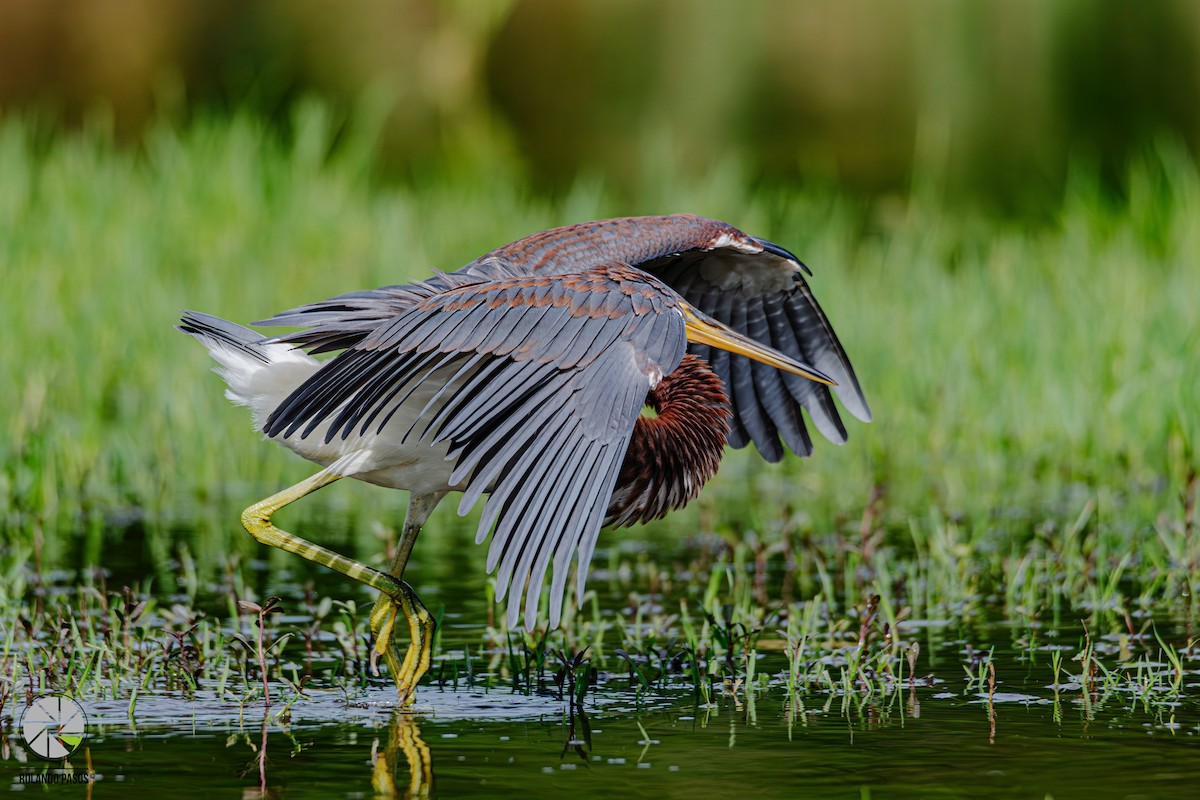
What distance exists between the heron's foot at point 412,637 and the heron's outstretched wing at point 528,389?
0.36 m

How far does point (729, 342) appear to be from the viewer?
5156 mm

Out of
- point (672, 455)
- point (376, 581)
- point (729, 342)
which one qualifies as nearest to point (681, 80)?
point (672, 455)

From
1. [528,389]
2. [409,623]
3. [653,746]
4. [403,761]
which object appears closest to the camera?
[403,761]

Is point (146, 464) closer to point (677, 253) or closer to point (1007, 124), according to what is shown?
point (677, 253)

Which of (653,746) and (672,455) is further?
(672,455)

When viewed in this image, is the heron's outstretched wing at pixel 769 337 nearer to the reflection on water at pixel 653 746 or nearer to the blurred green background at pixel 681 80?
the reflection on water at pixel 653 746

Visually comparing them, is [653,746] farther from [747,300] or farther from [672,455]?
[747,300]

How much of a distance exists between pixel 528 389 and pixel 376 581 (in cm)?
93

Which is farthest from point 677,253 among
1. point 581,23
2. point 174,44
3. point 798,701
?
point 581,23

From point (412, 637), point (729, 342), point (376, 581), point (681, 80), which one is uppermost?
point (681, 80)

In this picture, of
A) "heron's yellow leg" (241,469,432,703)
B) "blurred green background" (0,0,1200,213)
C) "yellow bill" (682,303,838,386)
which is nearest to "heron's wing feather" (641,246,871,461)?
"yellow bill" (682,303,838,386)

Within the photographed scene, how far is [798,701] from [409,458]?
4.29 feet

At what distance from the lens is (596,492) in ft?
14.1

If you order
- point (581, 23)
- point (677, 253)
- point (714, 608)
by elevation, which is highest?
point (581, 23)
